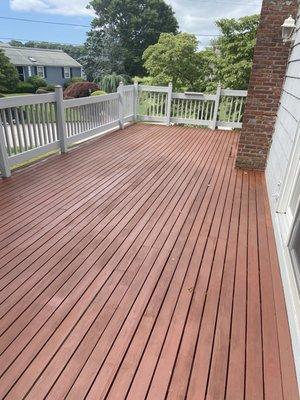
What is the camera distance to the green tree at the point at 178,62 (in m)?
13.1

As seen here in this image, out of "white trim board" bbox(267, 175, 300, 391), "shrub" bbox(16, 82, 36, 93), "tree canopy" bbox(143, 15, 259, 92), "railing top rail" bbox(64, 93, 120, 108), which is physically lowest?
"shrub" bbox(16, 82, 36, 93)

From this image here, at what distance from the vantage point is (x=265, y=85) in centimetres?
429

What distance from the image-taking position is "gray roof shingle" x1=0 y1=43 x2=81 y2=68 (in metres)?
27.2

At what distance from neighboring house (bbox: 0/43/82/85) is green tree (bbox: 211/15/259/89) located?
74.8 ft

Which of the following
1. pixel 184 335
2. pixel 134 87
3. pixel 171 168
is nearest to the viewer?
pixel 184 335

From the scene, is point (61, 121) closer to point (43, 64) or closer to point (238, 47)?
point (238, 47)

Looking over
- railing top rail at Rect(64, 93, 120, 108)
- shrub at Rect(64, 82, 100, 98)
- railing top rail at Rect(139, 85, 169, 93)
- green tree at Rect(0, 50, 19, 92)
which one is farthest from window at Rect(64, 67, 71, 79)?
railing top rail at Rect(64, 93, 120, 108)

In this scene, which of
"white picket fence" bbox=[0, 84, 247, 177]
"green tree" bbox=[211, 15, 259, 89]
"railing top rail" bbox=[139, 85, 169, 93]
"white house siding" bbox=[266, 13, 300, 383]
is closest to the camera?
"white house siding" bbox=[266, 13, 300, 383]

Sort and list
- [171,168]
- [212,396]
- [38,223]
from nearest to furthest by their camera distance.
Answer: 1. [212,396]
2. [38,223]
3. [171,168]

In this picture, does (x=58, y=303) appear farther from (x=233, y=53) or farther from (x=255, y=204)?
(x=233, y=53)

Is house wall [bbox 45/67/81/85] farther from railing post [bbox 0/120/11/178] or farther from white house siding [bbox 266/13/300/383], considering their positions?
white house siding [bbox 266/13/300/383]

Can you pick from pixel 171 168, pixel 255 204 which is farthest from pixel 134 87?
pixel 255 204

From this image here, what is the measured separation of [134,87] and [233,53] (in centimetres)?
466

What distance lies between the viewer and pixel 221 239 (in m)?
2.77
